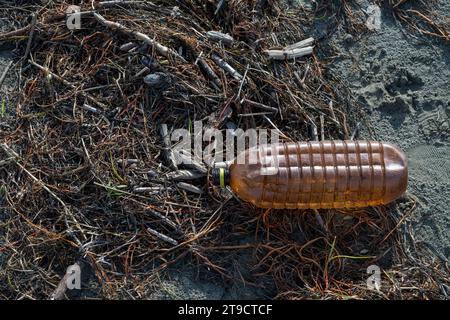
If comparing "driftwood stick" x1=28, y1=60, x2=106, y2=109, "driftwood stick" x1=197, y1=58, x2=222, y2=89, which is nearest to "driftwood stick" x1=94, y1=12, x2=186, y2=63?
"driftwood stick" x1=197, y1=58, x2=222, y2=89

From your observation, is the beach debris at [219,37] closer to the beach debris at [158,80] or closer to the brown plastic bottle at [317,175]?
the beach debris at [158,80]

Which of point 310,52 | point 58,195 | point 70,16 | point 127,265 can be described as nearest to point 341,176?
point 310,52

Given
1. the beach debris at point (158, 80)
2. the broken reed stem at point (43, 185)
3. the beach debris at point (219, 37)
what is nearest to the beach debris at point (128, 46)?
the beach debris at point (158, 80)

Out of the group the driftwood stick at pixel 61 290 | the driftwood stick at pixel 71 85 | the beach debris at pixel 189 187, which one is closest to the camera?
the driftwood stick at pixel 61 290

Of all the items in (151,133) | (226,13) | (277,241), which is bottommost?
(277,241)

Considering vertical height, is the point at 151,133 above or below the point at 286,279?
above

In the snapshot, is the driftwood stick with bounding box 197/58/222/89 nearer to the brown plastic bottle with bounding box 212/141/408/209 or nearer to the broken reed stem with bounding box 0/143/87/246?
the brown plastic bottle with bounding box 212/141/408/209
